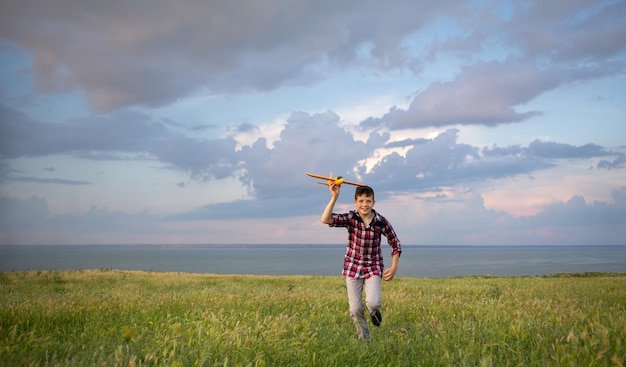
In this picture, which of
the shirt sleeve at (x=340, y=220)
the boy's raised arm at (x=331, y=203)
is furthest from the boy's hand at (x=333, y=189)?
the shirt sleeve at (x=340, y=220)

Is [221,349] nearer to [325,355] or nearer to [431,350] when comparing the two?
[325,355]

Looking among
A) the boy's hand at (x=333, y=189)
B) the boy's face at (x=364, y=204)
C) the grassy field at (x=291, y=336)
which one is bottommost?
the grassy field at (x=291, y=336)

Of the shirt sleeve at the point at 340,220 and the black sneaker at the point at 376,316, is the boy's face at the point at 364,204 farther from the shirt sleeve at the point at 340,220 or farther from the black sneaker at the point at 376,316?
the black sneaker at the point at 376,316

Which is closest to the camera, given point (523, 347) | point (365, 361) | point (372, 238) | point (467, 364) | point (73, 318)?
point (467, 364)

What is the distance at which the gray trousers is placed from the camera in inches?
296

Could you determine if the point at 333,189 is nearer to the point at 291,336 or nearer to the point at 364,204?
the point at 364,204

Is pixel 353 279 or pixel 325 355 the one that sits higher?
pixel 353 279

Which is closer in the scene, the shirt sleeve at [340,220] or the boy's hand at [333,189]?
the boy's hand at [333,189]

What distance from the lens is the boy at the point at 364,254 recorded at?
24.9 feet

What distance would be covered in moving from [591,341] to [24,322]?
814 centimetres

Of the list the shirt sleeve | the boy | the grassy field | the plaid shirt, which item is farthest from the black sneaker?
the shirt sleeve

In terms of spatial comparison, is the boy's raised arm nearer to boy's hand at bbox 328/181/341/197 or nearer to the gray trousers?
boy's hand at bbox 328/181/341/197

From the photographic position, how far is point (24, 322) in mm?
7727

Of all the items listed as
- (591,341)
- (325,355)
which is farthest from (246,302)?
(591,341)
